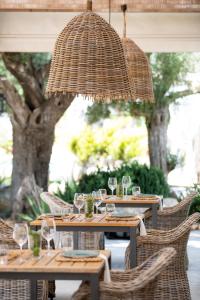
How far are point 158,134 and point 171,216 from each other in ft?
24.3

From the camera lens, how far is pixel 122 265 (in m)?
9.66

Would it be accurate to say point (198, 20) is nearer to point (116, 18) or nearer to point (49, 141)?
point (116, 18)

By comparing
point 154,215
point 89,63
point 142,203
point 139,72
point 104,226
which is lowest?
point 154,215

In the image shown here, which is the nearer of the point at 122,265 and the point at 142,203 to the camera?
the point at 142,203

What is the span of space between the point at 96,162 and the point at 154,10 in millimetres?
9493

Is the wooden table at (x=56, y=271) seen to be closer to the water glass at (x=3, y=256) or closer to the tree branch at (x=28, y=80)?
the water glass at (x=3, y=256)

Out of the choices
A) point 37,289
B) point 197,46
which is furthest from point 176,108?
point 37,289

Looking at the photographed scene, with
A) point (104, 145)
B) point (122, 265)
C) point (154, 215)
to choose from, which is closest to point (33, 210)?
point (122, 265)

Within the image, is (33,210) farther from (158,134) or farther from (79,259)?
(79,259)

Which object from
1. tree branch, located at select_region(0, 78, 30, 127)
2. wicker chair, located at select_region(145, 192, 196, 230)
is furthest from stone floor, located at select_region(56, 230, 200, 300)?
tree branch, located at select_region(0, 78, 30, 127)

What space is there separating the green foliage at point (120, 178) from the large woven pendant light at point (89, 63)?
6.61 m

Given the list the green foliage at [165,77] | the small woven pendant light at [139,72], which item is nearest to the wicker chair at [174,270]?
the small woven pendant light at [139,72]

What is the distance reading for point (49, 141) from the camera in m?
14.0

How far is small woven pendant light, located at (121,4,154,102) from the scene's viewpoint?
8359mm
